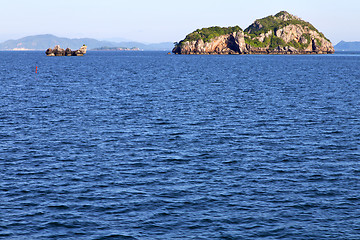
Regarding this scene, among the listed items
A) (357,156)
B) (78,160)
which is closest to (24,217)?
(78,160)

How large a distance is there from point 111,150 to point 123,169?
19.6 feet

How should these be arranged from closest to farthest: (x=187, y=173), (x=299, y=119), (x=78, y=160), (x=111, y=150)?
(x=187, y=173) < (x=78, y=160) < (x=111, y=150) < (x=299, y=119)

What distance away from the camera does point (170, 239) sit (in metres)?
22.1

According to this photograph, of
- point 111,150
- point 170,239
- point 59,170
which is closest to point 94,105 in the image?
point 111,150

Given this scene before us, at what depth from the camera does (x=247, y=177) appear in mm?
32000

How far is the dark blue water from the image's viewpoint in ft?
78.4

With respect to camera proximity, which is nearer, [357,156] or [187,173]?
[187,173]

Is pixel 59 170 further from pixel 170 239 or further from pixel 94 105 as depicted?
pixel 94 105

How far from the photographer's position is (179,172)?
33.2 m

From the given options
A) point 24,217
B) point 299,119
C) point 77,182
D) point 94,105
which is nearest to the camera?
point 24,217

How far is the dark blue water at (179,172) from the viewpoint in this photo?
78.4 ft

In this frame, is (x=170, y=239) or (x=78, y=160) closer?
(x=170, y=239)

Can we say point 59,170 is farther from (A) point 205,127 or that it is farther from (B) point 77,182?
(A) point 205,127

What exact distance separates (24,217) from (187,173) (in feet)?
41.6
